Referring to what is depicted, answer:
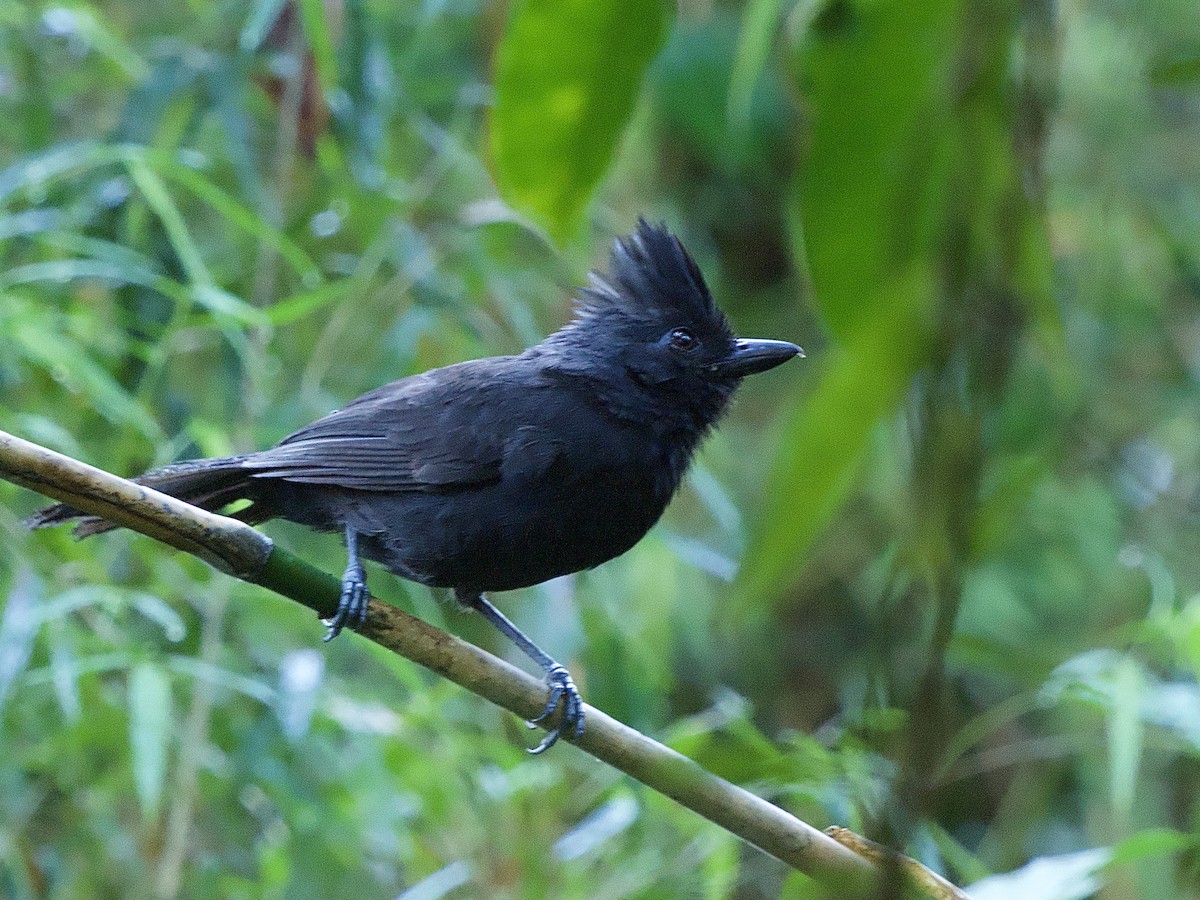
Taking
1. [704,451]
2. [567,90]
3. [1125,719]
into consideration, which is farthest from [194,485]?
[567,90]

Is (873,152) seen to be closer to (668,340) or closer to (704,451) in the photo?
(668,340)

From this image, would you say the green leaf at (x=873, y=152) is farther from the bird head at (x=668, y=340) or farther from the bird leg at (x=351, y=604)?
the bird head at (x=668, y=340)

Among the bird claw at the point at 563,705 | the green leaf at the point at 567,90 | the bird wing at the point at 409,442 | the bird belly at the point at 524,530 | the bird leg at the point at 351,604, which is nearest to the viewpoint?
the green leaf at the point at 567,90

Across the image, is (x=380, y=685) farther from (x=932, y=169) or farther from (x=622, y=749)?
(x=932, y=169)

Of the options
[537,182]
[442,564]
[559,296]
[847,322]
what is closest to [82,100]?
[559,296]

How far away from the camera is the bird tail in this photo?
108 inches

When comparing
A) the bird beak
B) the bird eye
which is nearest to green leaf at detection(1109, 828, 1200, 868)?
the bird beak

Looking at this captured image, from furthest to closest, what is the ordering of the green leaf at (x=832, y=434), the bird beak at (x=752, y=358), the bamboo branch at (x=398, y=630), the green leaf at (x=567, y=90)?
the bird beak at (x=752, y=358)
the bamboo branch at (x=398, y=630)
the green leaf at (x=567, y=90)
the green leaf at (x=832, y=434)

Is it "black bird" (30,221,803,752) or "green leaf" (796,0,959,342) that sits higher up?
"black bird" (30,221,803,752)

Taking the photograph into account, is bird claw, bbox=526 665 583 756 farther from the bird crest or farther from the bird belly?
the bird crest

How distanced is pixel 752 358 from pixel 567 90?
7.77 ft

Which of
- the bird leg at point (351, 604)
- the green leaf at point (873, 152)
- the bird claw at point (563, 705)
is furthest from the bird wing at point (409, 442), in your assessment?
the green leaf at point (873, 152)

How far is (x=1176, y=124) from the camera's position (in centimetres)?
597

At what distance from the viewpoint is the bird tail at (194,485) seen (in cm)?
274
